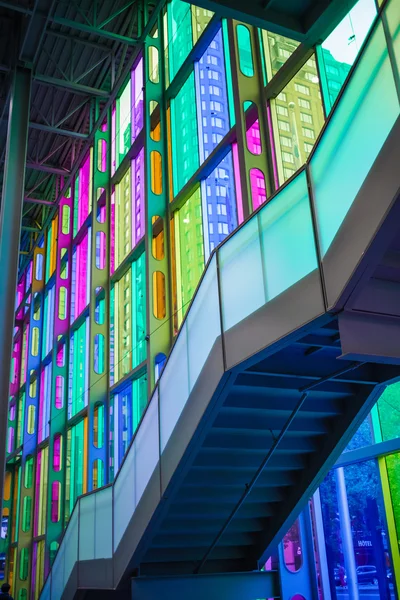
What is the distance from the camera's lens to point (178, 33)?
17828 mm

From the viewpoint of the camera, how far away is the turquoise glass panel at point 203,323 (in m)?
8.05

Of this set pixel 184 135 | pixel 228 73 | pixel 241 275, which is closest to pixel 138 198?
pixel 184 135

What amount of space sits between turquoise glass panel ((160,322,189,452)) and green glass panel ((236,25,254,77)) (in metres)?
6.46

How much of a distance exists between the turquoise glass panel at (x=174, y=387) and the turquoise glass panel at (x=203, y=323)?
0.66 feet

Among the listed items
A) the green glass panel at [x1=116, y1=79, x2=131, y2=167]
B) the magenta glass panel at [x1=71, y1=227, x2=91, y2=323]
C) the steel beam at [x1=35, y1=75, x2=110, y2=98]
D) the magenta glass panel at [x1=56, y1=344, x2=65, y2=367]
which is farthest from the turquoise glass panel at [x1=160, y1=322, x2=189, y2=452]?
the magenta glass panel at [x1=56, y1=344, x2=65, y2=367]

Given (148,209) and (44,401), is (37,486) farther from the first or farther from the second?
(148,209)

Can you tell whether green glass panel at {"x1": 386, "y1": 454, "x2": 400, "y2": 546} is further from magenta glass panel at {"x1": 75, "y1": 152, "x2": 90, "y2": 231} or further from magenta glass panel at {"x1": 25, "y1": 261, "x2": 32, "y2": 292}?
magenta glass panel at {"x1": 25, "y1": 261, "x2": 32, "y2": 292}

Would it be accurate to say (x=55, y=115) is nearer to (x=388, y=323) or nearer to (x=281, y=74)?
(x=281, y=74)

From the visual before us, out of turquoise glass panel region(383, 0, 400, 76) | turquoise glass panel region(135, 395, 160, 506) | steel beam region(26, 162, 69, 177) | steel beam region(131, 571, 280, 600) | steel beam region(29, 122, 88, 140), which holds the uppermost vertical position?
steel beam region(26, 162, 69, 177)

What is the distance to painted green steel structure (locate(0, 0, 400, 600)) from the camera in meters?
12.4

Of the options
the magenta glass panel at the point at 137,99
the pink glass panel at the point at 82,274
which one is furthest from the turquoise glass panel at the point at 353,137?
the pink glass panel at the point at 82,274

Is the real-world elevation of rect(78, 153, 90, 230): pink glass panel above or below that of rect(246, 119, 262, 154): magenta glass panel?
above

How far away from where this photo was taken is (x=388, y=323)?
20.3ft

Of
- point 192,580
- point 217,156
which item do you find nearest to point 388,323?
point 192,580
